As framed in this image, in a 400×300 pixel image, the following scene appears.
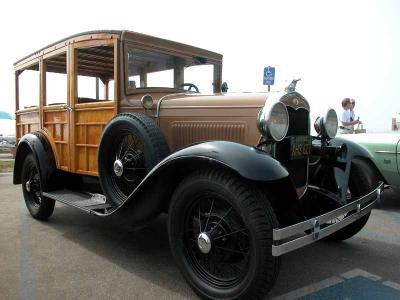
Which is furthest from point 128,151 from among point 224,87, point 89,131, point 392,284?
point 392,284

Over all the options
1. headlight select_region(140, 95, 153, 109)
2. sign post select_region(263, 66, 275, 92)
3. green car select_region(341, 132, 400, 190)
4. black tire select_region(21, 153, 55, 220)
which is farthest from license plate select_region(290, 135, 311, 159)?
sign post select_region(263, 66, 275, 92)

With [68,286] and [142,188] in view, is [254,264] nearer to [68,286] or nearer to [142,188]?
[142,188]

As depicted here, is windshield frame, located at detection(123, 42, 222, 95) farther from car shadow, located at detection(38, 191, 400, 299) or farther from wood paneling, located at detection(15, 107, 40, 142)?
wood paneling, located at detection(15, 107, 40, 142)

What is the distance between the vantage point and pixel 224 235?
2.65 meters

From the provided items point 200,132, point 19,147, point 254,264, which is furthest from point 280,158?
point 19,147

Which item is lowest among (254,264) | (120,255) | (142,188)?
(120,255)

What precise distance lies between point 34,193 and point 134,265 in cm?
238

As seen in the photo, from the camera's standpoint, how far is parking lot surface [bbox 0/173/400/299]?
284cm

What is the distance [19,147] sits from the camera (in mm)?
5152

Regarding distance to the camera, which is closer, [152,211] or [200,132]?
[152,211]

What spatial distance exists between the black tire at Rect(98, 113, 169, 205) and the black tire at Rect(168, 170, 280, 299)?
560mm

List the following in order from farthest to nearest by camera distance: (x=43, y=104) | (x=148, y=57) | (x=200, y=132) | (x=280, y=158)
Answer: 1. (x=43, y=104)
2. (x=148, y=57)
3. (x=200, y=132)
4. (x=280, y=158)

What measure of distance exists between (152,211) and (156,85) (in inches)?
63.3

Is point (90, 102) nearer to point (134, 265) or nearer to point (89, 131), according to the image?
point (89, 131)
